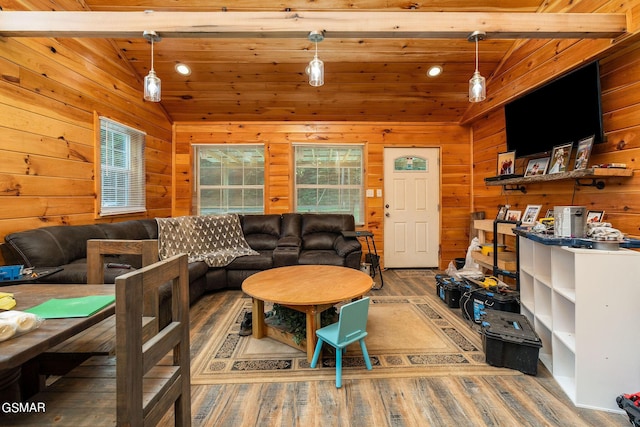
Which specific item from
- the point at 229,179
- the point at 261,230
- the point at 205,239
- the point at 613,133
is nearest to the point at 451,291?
the point at 613,133

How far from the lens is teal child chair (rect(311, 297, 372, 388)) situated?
5.55 ft

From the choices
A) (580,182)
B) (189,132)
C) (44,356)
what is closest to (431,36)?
(580,182)

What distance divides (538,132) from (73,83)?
461cm

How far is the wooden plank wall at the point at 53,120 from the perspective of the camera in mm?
2230

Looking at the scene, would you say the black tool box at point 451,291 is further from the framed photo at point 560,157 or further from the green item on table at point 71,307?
the green item on table at point 71,307

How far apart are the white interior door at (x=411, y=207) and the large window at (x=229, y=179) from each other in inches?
82.1

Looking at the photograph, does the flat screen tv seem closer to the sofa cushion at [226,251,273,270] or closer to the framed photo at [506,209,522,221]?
the framed photo at [506,209,522,221]

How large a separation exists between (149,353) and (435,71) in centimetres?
408

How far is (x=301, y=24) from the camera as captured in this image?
200 cm

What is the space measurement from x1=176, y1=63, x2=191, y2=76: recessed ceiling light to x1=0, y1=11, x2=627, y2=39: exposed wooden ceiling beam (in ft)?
4.92

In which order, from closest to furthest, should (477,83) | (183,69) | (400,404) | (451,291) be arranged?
(400,404) < (477,83) < (451,291) < (183,69)

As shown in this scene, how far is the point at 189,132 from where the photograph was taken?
4551 millimetres

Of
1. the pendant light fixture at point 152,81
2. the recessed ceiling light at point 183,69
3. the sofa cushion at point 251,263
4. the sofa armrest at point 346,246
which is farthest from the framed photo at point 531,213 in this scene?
the recessed ceiling light at point 183,69

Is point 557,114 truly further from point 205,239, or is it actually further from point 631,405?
point 205,239
